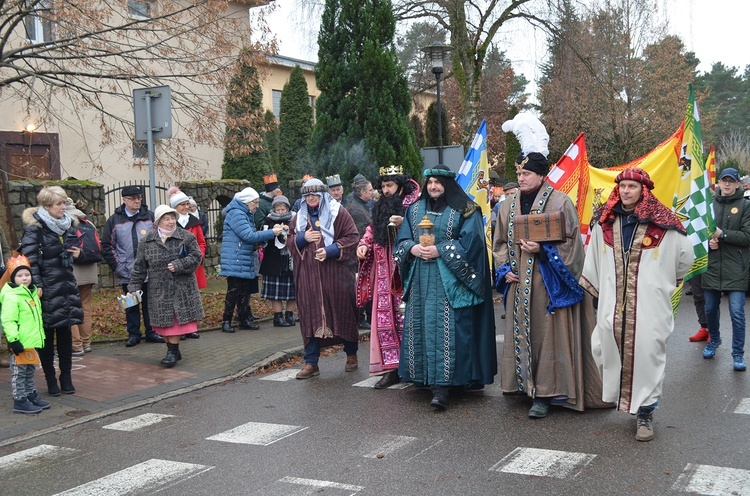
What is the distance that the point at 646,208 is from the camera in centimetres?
587

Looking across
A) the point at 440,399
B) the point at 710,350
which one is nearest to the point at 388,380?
the point at 440,399

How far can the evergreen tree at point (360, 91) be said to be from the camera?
17562 millimetres

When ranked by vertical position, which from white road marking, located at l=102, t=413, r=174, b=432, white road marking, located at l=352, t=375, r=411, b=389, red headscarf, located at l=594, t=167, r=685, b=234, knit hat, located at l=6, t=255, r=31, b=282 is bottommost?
white road marking, located at l=102, t=413, r=174, b=432

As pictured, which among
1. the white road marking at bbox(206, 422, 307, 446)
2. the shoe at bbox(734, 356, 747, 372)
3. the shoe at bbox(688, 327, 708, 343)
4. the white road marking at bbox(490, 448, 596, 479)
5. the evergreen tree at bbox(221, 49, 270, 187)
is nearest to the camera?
the white road marking at bbox(490, 448, 596, 479)

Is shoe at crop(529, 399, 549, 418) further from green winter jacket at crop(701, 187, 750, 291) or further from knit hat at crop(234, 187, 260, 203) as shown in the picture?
knit hat at crop(234, 187, 260, 203)

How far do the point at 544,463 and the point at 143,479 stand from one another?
2580 mm

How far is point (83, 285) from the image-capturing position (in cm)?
984

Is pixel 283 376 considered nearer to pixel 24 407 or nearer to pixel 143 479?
pixel 24 407

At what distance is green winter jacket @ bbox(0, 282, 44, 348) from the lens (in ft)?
22.7

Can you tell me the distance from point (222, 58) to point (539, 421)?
802cm

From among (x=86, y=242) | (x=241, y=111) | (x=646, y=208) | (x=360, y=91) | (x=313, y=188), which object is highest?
(x=360, y=91)

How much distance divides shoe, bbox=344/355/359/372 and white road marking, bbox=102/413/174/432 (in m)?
2.19

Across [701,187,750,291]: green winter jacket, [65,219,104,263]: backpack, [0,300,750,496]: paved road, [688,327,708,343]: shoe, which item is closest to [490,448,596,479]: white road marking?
[0,300,750,496]: paved road

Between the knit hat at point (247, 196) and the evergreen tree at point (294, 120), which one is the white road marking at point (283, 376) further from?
the evergreen tree at point (294, 120)
